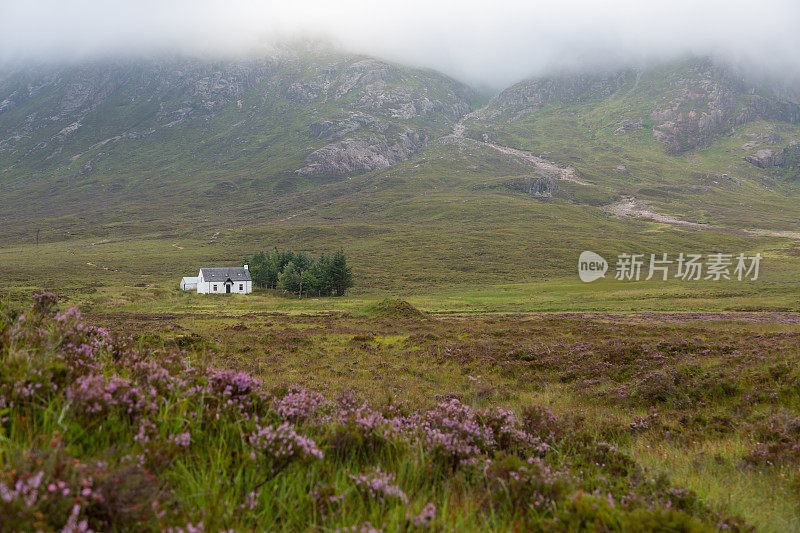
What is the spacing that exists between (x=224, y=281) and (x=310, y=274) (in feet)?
76.2

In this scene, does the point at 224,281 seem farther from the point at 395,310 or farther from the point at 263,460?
the point at 263,460

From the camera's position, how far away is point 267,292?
97000 mm

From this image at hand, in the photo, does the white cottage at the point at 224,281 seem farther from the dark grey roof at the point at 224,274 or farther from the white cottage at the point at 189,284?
the white cottage at the point at 189,284

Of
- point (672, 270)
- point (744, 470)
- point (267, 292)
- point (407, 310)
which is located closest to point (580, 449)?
point (744, 470)

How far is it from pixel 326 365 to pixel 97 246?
693 ft

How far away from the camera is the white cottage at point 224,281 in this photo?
9294cm

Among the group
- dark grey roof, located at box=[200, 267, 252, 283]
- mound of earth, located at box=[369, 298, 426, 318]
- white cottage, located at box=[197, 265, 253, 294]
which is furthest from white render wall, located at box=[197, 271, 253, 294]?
mound of earth, located at box=[369, 298, 426, 318]

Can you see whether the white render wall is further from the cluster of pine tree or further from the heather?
the heather

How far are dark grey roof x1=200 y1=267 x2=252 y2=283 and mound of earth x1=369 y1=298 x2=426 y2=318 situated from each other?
178 feet

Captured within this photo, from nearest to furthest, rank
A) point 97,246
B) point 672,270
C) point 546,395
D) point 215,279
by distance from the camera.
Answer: point 546,395
point 215,279
point 672,270
point 97,246

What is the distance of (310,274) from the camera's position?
8756 cm

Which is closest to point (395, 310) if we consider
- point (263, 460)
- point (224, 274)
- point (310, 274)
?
point (310, 274)

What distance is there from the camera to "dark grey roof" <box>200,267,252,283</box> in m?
93.6

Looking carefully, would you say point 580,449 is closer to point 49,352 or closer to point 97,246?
point 49,352
